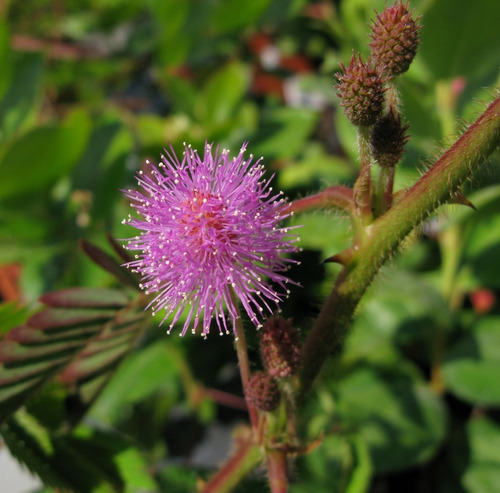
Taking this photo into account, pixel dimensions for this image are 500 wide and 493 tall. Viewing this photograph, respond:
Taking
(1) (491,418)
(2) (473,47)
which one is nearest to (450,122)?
(2) (473,47)

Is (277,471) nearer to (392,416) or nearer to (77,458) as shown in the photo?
(77,458)

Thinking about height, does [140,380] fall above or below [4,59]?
below

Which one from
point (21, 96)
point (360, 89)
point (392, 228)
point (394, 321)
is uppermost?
point (21, 96)

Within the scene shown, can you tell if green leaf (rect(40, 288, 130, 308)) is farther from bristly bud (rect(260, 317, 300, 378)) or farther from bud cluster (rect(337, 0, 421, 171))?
bud cluster (rect(337, 0, 421, 171))

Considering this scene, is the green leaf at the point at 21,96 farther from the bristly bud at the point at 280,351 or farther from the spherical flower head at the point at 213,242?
the bristly bud at the point at 280,351

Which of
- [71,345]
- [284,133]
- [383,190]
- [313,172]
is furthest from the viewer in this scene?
[313,172]

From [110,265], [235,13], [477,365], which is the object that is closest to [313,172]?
[235,13]
